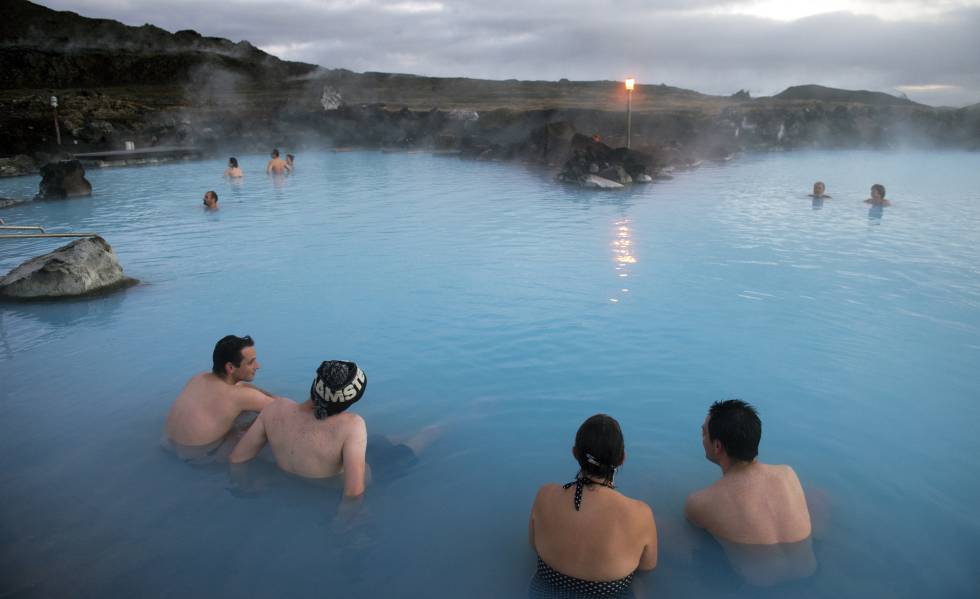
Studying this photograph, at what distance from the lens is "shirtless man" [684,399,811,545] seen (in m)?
2.61

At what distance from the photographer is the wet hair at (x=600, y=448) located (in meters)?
2.24

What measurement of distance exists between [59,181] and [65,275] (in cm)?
961

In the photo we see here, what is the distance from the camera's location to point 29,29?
2522 inches

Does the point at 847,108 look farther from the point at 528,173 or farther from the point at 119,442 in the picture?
the point at 119,442

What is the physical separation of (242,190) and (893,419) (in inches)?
595

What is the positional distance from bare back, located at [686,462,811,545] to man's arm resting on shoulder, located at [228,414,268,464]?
2379 millimetres

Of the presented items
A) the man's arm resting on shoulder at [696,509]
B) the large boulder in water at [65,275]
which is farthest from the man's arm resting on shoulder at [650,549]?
the large boulder in water at [65,275]

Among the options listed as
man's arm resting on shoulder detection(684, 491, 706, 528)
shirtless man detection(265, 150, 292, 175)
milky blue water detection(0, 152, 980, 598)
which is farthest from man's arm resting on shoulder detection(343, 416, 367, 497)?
shirtless man detection(265, 150, 292, 175)

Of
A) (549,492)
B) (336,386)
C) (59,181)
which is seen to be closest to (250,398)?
(336,386)

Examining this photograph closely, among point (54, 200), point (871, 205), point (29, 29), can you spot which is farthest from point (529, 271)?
point (29, 29)

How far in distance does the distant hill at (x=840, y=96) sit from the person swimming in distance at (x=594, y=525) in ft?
174

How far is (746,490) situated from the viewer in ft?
8.77

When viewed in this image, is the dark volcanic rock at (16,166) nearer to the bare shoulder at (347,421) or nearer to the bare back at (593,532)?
the bare shoulder at (347,421)

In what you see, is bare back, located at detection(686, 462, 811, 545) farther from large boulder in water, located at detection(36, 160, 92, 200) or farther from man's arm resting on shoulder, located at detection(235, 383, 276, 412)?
large boulder in water, located at detection(36, 160, 92, 200)
